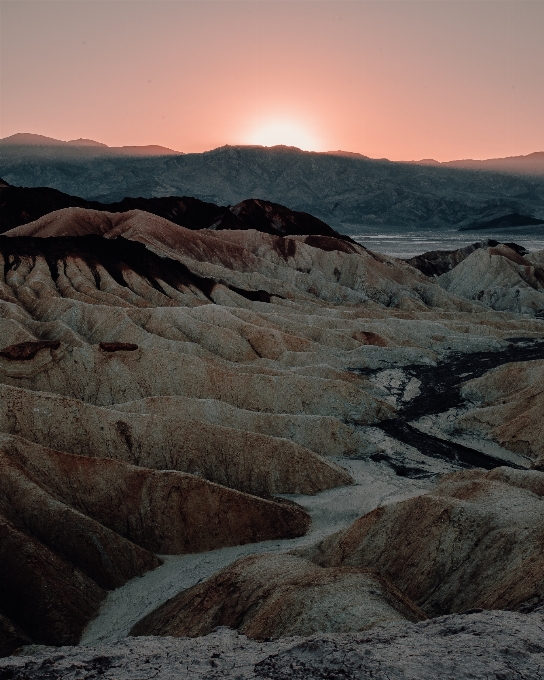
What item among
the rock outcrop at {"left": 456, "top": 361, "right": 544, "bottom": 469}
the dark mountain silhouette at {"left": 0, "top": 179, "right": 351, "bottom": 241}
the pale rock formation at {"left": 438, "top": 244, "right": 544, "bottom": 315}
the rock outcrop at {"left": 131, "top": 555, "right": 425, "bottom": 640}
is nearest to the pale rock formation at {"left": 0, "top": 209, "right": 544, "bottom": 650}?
the rock outcrop at {"left": 131, "top": 555, "right": 425, "bottom": 640}

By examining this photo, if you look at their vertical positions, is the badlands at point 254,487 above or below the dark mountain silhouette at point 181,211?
below

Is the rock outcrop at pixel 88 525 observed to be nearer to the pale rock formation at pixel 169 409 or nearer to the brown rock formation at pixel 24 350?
the pale rock formation at pixel 169 409

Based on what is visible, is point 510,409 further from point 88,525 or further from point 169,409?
point 88,525

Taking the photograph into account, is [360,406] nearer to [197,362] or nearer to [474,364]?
[197,362]

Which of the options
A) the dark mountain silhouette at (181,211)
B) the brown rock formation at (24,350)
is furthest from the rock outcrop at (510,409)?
the dark mountain silhouette at (181,211)

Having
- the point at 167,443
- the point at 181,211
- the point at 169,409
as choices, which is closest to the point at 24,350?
the point at 169,409

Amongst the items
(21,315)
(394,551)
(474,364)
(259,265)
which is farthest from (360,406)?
(259,265)
